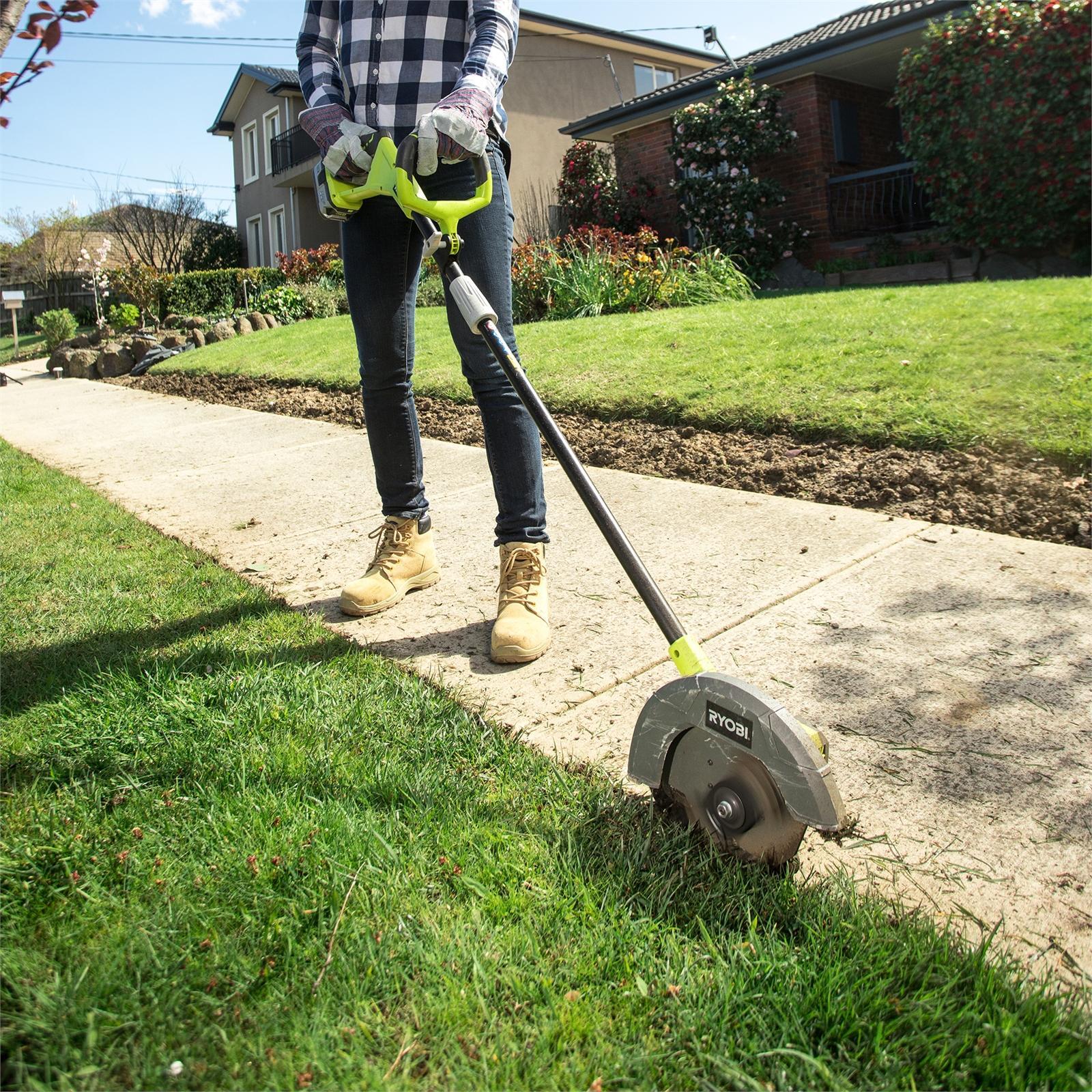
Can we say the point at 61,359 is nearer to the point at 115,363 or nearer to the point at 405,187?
the point at 115,363

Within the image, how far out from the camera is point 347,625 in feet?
9.03

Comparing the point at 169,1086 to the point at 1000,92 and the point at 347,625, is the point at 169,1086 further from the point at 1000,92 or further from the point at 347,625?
the point at 1000,92

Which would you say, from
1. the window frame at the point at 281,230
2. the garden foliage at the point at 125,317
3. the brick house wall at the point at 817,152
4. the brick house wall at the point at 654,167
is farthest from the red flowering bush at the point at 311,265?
the window frame at the point at 281,230

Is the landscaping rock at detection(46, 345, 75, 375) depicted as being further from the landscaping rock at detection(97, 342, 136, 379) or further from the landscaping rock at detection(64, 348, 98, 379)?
the landscaping rock at detection(97, 342, 136, 379)

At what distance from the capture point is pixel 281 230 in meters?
27.2

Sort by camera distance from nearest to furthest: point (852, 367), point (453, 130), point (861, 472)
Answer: point (453, 130) < point (861, 472) < point (852, 367)

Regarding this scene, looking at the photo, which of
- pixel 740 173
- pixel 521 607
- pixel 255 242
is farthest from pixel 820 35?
pixel 255 242

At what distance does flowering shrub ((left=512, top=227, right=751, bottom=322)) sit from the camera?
9.13 m

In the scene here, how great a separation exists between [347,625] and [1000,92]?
9771 mm

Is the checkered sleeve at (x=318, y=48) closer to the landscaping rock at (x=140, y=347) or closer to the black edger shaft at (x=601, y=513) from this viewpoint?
the black edger shaft at (x=601, y=513)

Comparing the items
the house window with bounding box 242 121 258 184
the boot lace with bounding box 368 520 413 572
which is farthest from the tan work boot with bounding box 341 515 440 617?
the house window with bounding box 242 121 258 184

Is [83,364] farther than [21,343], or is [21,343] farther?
[21,343]

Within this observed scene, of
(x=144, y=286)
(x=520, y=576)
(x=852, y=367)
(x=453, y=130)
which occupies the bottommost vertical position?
(x=520, y=576)

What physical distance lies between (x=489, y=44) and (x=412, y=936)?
86.2 inches
